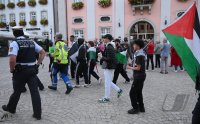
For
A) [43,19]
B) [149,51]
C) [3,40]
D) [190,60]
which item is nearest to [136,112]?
[190,60]

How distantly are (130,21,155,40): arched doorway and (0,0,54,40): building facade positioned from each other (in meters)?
11.9

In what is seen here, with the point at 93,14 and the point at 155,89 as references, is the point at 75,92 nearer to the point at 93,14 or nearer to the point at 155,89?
the point at 155,89

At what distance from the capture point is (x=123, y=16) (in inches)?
1179

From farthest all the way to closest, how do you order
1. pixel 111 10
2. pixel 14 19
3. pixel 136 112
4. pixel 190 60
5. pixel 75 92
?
pixel 14 19
pixel 111 10
pixel 75 92
pixel 136 112
pixel 190 60

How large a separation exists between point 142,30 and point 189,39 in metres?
25.8

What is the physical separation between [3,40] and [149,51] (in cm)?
1890

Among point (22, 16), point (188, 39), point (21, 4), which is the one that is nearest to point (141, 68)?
point (188, 39)

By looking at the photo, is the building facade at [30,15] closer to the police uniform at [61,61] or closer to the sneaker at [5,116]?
the police uniform at [61,61]

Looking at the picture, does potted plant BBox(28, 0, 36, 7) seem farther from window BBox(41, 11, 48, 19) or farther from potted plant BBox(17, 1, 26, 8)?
window BBox(41, 11, 48, 19)

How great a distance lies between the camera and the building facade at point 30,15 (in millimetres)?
36844

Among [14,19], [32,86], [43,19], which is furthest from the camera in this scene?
[14,19]

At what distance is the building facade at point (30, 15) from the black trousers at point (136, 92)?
31.4 m

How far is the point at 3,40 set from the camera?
28.2 meters

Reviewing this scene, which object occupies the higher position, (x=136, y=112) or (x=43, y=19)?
(x=43, y=19)
